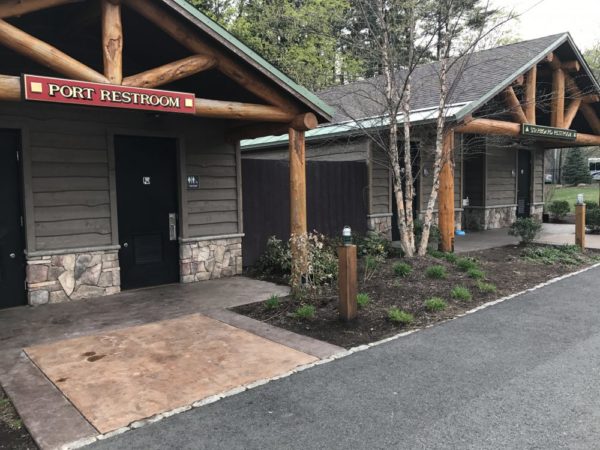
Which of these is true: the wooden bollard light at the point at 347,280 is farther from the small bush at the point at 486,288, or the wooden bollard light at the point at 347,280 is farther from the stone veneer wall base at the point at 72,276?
the stone veneer wall base at the point at 72,276

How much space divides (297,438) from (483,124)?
8.95 meters

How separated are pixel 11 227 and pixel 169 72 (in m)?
3.01

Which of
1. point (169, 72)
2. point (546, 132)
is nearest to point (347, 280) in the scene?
point (169, 72)

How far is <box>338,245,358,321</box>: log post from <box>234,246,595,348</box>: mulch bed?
5.3 inches

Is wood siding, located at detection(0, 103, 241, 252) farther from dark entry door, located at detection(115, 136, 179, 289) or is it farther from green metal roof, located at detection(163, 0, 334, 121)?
green metal roof, located at detection(163, 0, 334, 121)

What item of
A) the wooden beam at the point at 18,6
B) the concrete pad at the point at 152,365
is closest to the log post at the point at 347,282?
the concrete pad at the point at 152,365

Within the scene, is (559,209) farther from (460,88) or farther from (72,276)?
(72,276)

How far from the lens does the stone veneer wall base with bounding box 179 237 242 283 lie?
314 inches

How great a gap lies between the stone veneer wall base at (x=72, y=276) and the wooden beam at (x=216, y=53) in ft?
10.1

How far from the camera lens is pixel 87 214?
272 inches

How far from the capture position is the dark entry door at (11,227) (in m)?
6.36

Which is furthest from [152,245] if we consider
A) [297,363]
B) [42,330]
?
[297,363]

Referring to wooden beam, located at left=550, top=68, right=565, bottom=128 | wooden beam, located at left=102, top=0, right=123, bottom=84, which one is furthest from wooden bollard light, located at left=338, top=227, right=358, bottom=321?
wooden beam, located at left=550, top=68, right=565, bottom=128

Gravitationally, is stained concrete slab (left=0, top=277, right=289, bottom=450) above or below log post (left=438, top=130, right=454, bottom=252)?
below
